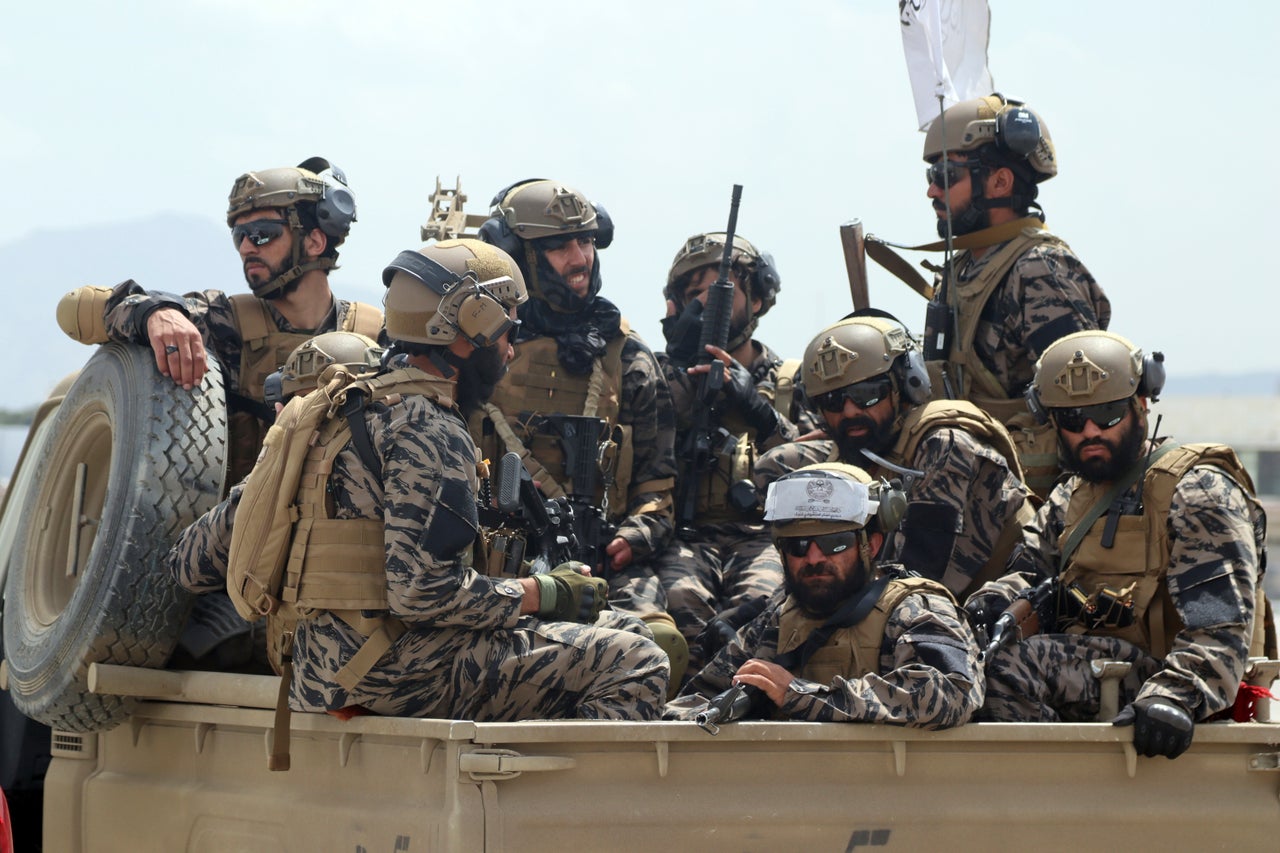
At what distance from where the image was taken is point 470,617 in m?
5.05

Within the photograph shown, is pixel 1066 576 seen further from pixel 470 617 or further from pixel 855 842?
pixel 470 617

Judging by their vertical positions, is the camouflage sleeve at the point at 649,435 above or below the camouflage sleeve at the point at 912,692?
above

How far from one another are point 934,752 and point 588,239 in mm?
3252

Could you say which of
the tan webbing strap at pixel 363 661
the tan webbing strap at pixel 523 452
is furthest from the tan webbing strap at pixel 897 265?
the tan webbing strap at pixel 363 661

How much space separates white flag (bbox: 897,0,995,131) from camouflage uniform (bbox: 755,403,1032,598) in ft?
6.99

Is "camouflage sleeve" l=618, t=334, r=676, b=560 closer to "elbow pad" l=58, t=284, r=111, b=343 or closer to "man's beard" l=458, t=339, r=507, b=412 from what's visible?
"man's beard" l=458, t=339, r=507, b=412

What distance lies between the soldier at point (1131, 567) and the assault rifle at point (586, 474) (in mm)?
1721

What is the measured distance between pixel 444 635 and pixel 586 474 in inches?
80.6

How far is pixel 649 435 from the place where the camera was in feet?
24.3

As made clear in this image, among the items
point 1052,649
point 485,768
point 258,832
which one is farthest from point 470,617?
point 1052,649

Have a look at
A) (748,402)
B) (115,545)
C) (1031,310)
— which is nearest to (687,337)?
(748,402)

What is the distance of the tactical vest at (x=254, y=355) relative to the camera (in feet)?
22.5

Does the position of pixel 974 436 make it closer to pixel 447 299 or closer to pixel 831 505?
pixel 831 505

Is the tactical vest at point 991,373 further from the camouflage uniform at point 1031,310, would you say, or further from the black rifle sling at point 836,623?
the black rifle sling at point 836,623
